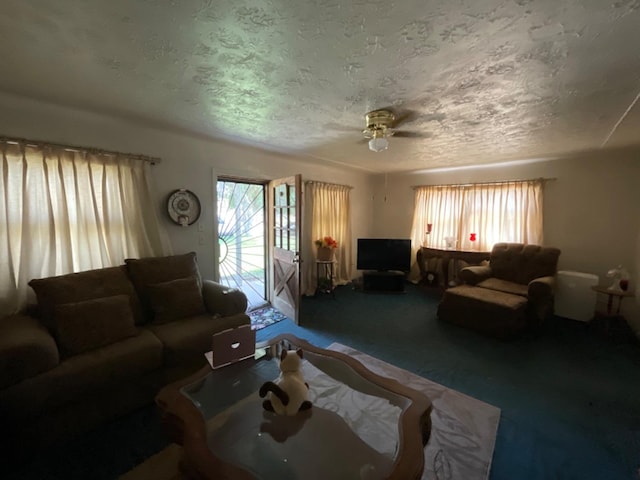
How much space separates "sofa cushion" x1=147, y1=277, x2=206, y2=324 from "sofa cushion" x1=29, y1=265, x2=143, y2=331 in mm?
160

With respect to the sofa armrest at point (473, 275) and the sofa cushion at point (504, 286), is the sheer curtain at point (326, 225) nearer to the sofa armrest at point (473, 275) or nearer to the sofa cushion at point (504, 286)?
the sofa armrest at point (473, 275)

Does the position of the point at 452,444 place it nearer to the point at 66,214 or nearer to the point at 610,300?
the point at 610,300

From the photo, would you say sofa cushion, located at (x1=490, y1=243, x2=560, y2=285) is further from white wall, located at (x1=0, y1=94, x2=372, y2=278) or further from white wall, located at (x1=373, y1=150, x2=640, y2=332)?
white wall, located at (x1=0, y1=94, x2=372, y2=278)

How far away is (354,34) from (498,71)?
0.94 metres

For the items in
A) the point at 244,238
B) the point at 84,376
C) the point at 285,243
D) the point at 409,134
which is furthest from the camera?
the point at 244,238

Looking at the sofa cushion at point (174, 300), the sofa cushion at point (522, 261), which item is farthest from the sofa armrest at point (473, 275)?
the sofa cushion at point (174, 300)

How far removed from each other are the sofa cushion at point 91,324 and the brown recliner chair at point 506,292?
348 centimetres

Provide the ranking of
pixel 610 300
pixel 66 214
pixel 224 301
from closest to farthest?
1. pixel 66 214
2. pixel 224 301
3. pixel 610 300

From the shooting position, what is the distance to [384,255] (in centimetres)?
488

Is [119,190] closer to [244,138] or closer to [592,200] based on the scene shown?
[244,138]

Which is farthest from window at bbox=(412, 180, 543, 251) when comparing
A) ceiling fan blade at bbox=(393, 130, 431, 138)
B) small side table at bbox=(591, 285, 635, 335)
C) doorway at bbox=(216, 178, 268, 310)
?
doorway at bbox=(216, 178, 268, 310)

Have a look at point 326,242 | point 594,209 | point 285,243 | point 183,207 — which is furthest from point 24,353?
point 594,209

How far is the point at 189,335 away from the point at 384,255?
361cm

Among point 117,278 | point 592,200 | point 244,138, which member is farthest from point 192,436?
point 592,200
